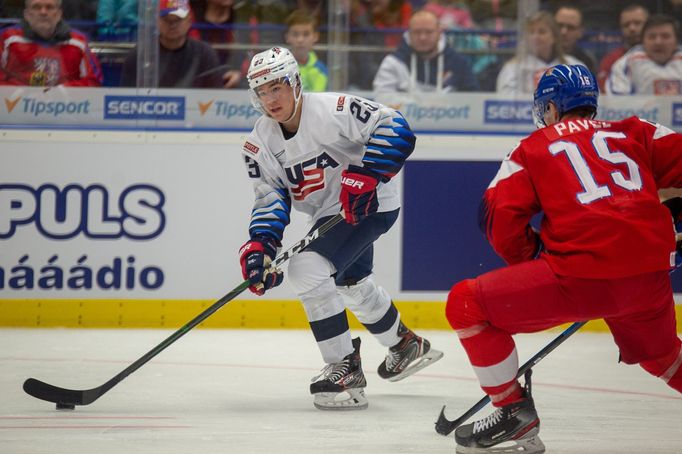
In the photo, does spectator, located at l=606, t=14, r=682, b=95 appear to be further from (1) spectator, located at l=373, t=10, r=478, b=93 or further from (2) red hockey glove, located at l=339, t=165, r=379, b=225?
(2) red hockey glove, located at l=339, t=165, r=379, b=225

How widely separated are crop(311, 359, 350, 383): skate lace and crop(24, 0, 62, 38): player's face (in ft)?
8.59

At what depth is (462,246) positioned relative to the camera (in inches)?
211

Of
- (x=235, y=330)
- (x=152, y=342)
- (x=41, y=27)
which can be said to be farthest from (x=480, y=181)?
(x=41, y=27)

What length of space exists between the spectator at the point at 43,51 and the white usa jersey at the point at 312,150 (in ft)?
6.26

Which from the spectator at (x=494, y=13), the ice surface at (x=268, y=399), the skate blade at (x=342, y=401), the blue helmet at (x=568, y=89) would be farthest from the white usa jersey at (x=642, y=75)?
the blue helmet at (x=568, y=89)

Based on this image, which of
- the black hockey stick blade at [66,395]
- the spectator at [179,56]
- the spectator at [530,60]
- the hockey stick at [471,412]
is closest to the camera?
the hockey stick at [471,412]

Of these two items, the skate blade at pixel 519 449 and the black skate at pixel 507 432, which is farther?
the skate blade at pixel 519 449

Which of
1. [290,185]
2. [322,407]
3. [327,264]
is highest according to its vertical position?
[290,185]

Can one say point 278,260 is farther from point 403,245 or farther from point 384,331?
point 403,245

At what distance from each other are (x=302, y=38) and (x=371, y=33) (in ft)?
1.15

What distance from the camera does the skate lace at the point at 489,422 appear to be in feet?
9.12

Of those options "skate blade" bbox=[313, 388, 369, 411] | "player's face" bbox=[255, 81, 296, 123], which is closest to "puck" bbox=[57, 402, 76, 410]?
"skate blade" bbox=[313, 388, 369, 411]

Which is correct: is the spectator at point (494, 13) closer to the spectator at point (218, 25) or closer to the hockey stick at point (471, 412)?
the spectator at point (218, 25)

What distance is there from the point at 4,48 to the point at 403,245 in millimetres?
2176
